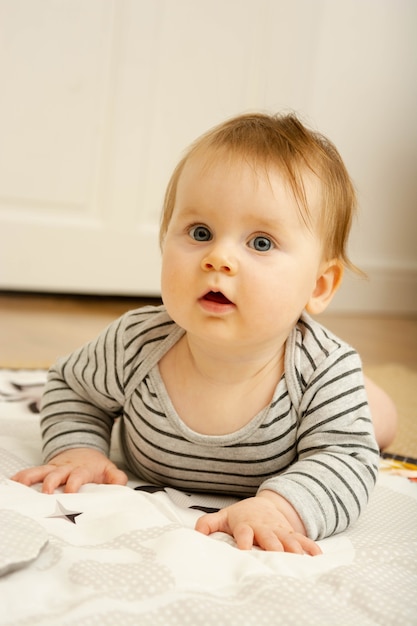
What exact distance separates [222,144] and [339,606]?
44 centimetres

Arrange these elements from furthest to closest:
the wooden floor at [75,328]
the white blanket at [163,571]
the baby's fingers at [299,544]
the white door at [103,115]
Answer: the white door at [103,115]
the wooden floor at [75,328]
the baby's fingers at [299,544]
the white blanket at [163,571]

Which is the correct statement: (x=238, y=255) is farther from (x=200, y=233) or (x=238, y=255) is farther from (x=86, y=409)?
(x=86, y=409)

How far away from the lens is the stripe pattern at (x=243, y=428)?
803 mm

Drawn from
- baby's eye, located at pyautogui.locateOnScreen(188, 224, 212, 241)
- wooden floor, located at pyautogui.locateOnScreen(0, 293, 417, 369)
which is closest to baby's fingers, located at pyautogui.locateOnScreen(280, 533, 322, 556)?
baby's eye, located at pyautogui.locateOnScreen(188, 224, 212, 241)

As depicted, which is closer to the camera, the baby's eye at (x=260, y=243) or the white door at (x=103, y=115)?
the baby's eye at (x=260, y=243)

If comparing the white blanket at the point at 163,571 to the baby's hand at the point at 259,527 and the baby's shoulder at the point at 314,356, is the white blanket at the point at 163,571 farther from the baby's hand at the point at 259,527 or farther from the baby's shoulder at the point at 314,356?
the baby's shoulder at the point at 314,356

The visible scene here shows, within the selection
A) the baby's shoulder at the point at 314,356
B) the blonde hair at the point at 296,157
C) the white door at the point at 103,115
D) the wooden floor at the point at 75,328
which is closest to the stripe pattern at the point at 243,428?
the baby's shoulder at the point at 314,356

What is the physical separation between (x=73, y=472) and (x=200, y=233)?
269 mm

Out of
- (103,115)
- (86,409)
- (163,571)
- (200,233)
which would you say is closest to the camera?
(163,571)

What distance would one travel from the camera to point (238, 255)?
78cm

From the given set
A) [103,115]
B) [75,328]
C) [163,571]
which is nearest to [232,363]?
[163,571]

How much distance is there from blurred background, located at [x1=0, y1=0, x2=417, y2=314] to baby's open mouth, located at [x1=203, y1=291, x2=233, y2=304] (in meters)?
1.34

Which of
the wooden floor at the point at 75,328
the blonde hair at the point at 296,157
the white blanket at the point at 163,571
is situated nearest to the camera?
the white blanket at the point at 163,571

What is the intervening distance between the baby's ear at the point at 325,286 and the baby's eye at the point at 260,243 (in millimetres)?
106
